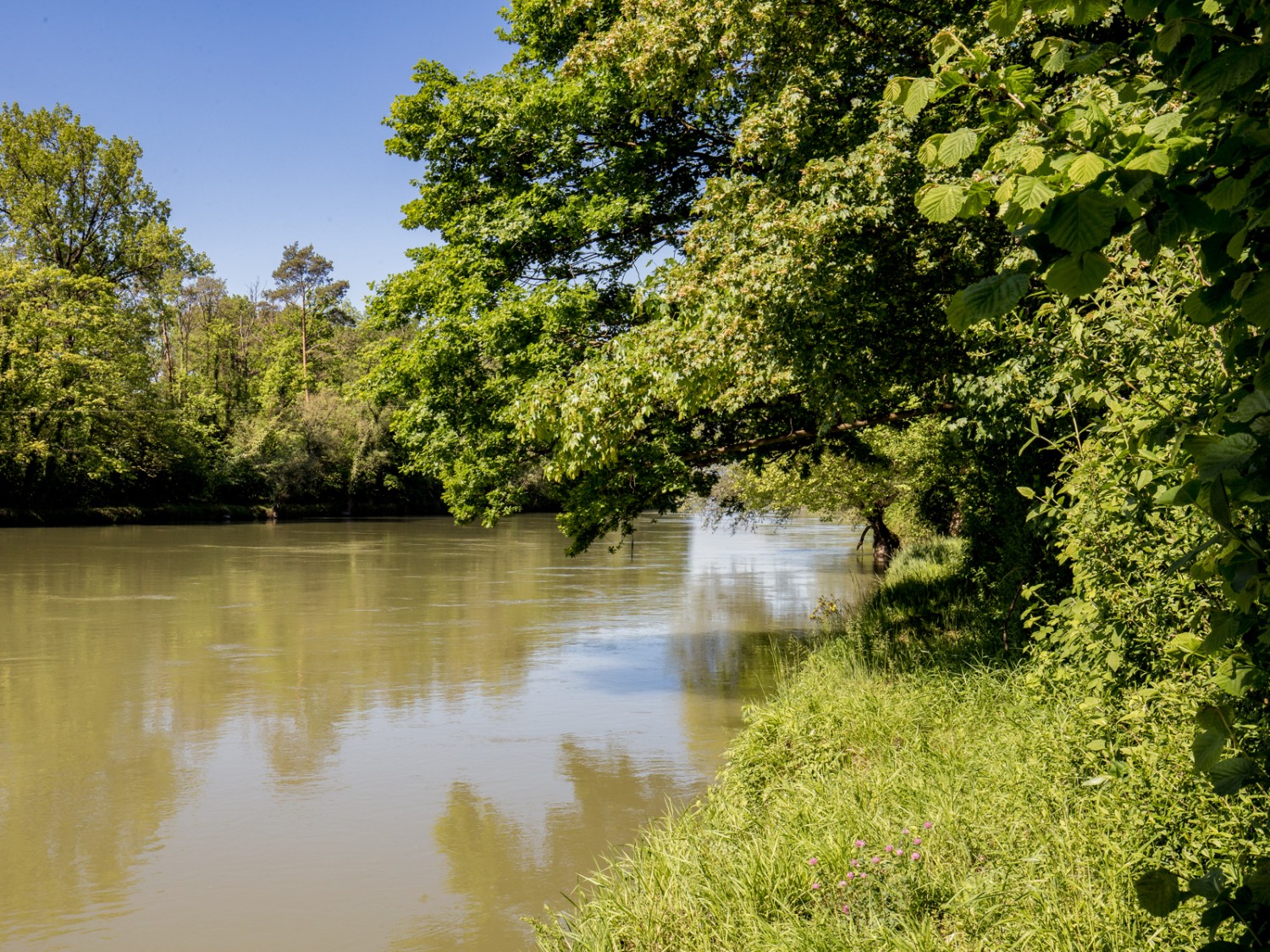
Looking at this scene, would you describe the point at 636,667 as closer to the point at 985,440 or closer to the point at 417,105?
the point at 985,440

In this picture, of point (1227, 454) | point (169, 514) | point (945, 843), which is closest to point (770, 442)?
point (945, 843)

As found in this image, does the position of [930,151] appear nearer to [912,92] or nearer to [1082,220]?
[912,92]

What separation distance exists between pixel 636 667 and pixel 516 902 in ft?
28.9

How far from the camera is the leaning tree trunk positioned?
29656 millimetres

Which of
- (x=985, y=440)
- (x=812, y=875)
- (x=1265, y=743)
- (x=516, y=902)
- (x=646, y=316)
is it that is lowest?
(x=516, y=902)

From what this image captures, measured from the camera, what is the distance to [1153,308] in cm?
591

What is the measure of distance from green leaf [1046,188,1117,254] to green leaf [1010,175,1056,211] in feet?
0.20

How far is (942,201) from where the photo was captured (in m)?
2.32

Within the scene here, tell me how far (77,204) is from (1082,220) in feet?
213

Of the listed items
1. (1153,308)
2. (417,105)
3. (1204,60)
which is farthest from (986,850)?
(417,105)

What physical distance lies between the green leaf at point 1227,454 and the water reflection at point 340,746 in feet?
20.0

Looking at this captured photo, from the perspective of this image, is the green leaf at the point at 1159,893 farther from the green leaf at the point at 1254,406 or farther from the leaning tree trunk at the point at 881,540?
the leaning tree trunk at the point at 881,540

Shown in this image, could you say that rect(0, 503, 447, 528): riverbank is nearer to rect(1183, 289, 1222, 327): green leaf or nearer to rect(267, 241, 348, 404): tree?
rect(267, 241, 348, 404): tree

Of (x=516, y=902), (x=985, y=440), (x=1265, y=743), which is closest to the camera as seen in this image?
(x=1265, y=743)
